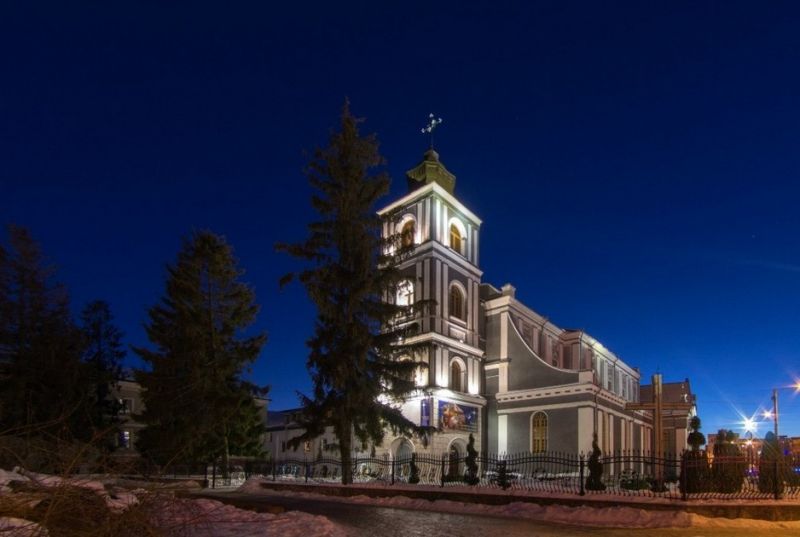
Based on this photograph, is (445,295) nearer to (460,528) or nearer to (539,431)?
(539,431)

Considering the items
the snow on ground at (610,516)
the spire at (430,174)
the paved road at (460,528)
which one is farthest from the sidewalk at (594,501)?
the spire at (430,174)

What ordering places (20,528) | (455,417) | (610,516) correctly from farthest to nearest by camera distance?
1. (455,417)
2. (610,516)
3. (20,528)

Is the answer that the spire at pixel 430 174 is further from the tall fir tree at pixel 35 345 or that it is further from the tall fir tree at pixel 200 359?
the tall fir tree at pixel 35 345

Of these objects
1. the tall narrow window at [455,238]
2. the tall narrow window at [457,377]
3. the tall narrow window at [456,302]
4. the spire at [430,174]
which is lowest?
the tall narrow window at [457,377]

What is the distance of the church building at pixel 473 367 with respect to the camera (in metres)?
31.5

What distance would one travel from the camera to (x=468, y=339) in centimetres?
3525

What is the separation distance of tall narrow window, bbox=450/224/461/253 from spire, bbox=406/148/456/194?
2.73 m

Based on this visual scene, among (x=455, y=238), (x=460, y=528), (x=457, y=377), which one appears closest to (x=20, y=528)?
(x=460, y=528)

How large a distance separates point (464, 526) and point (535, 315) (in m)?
32.0

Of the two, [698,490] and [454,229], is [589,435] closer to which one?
[454,229]

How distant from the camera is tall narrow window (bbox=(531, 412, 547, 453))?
33.2m

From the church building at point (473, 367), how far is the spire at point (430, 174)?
0.07 metres

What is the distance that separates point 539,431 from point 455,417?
19.1ft

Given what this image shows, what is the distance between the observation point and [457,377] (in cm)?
3397
